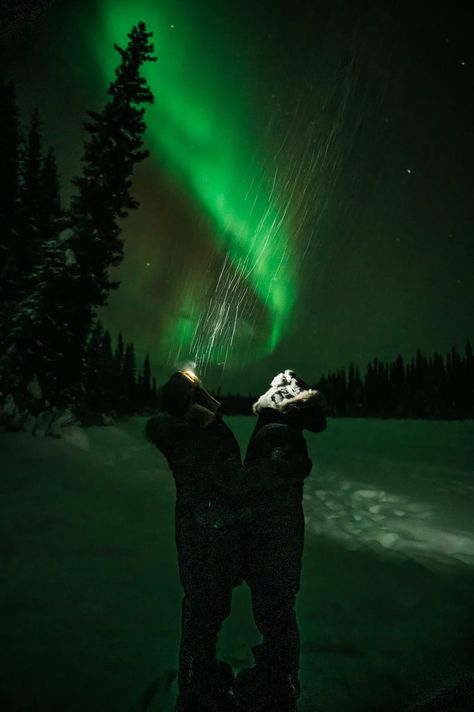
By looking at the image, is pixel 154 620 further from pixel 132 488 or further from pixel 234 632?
pixel 132 488

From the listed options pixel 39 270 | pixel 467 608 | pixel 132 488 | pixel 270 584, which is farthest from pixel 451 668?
pixel 39 270

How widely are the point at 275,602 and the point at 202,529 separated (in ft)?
2.37

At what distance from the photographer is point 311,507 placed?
26.8 ft

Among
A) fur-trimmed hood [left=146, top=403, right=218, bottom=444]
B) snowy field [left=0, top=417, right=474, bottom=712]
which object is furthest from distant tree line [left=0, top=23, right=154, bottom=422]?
fur-trimmed hood [left=146, top=403, right=218, bottom=444]

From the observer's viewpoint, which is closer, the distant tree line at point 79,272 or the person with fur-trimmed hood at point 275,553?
the person with fur-trimmed hood at point 275,553

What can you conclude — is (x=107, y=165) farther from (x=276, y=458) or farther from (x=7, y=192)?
(x=276, y=458)

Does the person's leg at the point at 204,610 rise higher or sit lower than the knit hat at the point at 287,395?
lower

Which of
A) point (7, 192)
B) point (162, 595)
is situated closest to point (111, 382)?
point (7, 192)

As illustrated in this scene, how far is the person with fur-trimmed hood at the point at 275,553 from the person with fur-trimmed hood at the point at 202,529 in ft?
0.42

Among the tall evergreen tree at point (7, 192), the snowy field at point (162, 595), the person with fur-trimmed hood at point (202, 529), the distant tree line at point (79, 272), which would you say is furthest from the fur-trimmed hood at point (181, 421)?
the tall evergreen tree at point (7, 192)

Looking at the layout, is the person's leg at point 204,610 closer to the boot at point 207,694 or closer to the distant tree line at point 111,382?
the boot at point 207,694

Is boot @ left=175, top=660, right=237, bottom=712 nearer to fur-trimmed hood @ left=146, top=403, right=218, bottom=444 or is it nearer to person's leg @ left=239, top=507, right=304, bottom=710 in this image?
person's leg @ left=239, top=507, right=304, bottom=710

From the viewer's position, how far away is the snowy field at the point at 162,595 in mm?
3191

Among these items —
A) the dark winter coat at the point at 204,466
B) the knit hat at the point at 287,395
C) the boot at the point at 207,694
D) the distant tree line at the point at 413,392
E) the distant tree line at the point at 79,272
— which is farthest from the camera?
the distant tree line at the point at 413,392
